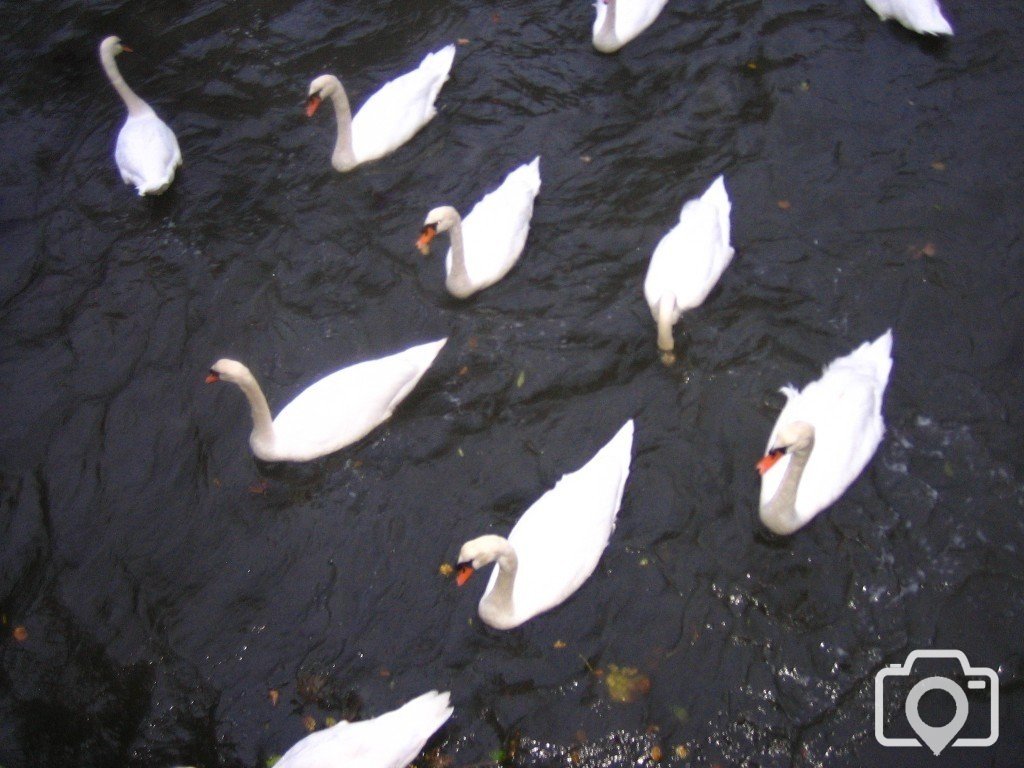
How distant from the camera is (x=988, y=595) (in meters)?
6.08

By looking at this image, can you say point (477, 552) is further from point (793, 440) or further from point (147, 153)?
point (147, 153)

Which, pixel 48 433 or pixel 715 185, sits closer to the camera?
pixel 48 433

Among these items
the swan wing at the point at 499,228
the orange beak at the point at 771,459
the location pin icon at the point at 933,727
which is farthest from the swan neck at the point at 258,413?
the location pin icon at the point at 933,727

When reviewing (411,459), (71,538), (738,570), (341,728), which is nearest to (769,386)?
(738,570)

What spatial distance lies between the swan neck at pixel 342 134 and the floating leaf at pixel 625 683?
5447 millimetres

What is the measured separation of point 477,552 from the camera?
5680 mm

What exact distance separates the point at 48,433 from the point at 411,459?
2917mm

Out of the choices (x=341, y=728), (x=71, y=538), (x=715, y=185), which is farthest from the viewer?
(x=715, y=185)

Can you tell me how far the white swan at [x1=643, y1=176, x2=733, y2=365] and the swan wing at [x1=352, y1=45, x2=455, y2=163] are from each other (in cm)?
298

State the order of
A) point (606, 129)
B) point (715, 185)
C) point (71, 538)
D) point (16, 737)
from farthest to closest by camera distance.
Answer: point (606, 129) < point (715, 185) < point (71, 538) < point (16, 737)

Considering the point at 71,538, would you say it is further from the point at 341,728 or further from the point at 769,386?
the point at 769,386

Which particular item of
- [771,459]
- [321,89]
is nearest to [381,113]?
[321,89]
